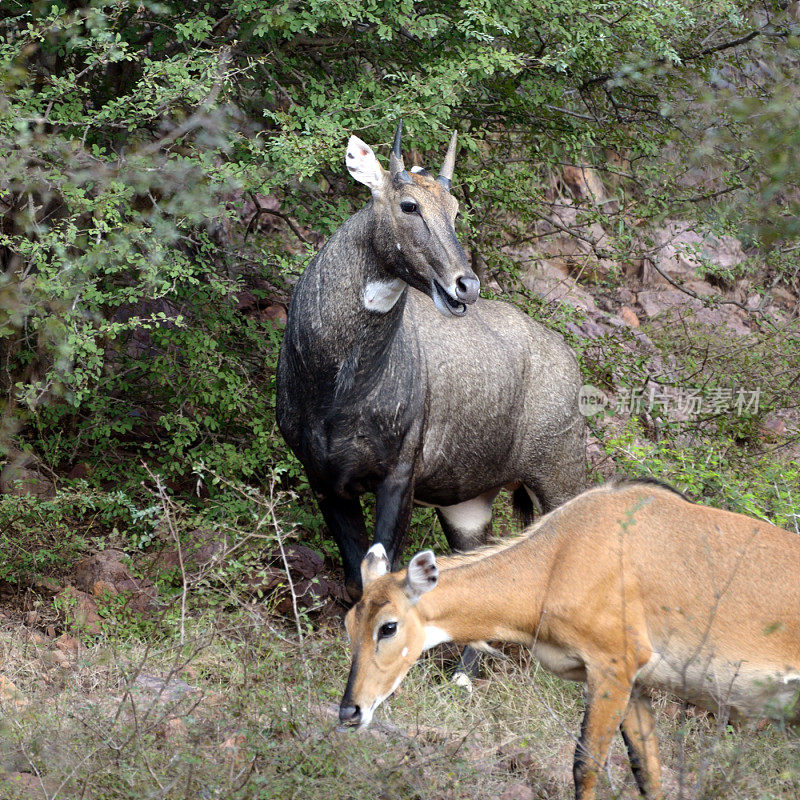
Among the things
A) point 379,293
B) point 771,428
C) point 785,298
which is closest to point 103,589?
point 379,293

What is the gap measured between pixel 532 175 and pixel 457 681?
474 cm

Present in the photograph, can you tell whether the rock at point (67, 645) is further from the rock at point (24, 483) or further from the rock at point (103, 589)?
the rock at point (24, 483)

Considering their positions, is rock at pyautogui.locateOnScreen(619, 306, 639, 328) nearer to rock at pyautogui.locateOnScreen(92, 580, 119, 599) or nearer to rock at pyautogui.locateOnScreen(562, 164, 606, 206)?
rock at pyautogui.locateOnScreen(562, 164, 606, 206)

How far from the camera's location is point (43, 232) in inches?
319

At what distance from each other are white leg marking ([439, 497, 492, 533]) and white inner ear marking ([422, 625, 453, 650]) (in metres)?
3.54

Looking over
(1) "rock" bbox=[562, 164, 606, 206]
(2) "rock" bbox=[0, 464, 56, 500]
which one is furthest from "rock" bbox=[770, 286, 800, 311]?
(2) "rock" bbox=[0, 464, 56, 500]

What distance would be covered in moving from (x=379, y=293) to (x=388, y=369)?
514 mm

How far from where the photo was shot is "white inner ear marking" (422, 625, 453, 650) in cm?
524

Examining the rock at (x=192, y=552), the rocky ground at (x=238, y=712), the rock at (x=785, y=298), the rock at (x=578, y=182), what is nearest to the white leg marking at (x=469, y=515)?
the rocky ground at (x=238, y=712)

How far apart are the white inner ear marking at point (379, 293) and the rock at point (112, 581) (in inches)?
109

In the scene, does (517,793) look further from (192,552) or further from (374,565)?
(192,552)

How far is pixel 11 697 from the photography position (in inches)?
232

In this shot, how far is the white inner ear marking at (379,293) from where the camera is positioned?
705cm

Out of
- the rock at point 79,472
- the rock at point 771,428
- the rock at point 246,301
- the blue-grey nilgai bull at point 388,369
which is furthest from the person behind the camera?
the rock at point 771,428
